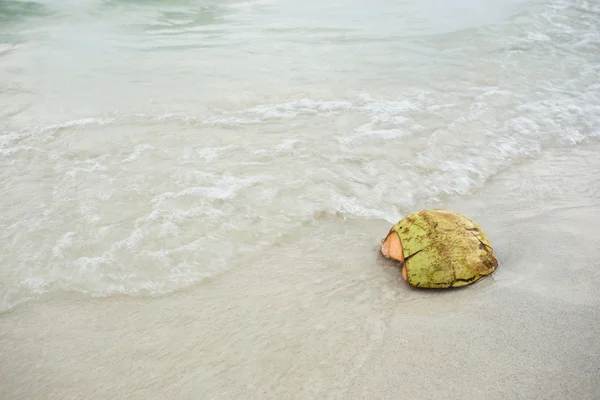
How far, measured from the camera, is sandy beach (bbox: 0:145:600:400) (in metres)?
1.86

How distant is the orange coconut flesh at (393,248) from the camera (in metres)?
2.53

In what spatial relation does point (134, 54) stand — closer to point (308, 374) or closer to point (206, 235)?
Answer: point (206, 235)

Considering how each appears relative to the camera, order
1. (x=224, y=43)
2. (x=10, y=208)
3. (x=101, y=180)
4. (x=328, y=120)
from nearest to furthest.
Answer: (x=10, y=208), (x=101, y=180), (x=328, y=120), (x=224, y=43)

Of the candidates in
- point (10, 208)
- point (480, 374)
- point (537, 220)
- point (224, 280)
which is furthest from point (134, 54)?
point (480, 374)

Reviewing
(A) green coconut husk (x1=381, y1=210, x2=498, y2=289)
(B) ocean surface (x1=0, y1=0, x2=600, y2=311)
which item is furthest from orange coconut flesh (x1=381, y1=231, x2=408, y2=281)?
(B) ocean surface (x1=0, y1=0, x2=600, y2=311)

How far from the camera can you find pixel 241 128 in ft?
14.4

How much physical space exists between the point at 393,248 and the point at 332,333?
Result: 0.66 meters

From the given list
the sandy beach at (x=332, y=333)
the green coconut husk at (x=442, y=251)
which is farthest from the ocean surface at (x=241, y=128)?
the green coconut husk at (x=442, y=251)

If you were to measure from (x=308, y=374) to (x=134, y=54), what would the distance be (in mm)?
5691

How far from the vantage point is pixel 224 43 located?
6984mm

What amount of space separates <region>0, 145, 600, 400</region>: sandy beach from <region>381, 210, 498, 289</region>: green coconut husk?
7 cm

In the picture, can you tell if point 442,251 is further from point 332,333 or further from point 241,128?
point 241,128

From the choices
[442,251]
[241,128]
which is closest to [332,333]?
[442,251]

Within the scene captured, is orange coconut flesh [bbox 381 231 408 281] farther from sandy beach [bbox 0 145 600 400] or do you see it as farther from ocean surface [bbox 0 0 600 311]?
Result: ocean surface [bbox 0 0 600 311]
